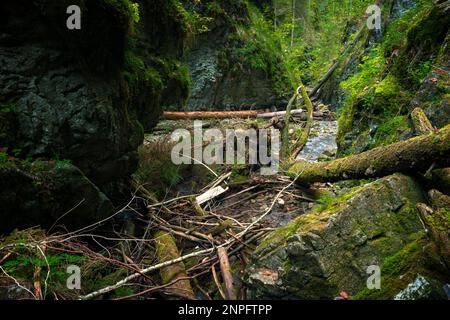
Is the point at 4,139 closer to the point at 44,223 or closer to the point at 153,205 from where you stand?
the point at 44,223

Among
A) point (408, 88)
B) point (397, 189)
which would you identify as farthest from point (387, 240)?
point (408, 88)

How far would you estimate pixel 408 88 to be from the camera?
6.12 metres

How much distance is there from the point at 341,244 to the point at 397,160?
4.73 feet

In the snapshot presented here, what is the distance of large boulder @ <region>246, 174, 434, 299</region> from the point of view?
3309 millimetres

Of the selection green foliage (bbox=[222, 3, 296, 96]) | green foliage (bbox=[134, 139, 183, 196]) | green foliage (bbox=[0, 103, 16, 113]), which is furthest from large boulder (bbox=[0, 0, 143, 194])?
green foliage (bbox=[222, 3, 296, 96])

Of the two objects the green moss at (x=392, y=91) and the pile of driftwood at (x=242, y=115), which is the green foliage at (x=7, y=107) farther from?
the pile of driftwood at (x=242, y=115)

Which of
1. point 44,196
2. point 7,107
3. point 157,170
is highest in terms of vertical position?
point 7,107

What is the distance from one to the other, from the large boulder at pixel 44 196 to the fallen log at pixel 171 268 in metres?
1.19

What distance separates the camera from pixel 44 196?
4.16m

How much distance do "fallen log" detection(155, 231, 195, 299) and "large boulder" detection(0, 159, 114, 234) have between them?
1.19 metres

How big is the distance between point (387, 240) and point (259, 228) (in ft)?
7.62

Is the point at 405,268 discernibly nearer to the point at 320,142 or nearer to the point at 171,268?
the point at 171,268

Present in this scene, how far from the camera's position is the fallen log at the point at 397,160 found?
3.65m

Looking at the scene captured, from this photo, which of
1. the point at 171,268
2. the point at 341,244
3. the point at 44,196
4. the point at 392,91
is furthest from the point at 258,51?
the point at 341,244
